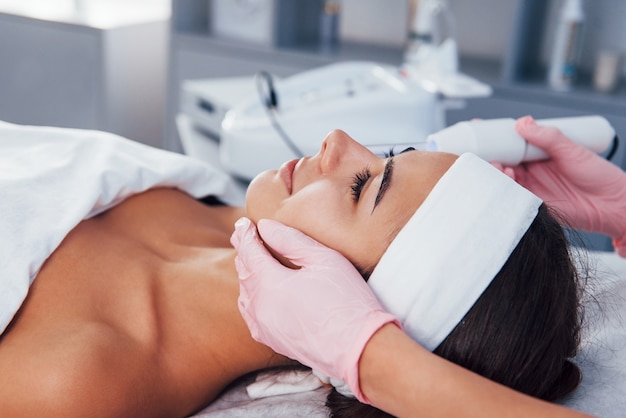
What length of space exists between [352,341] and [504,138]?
0.63 meters

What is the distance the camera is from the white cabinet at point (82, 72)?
2.70 m

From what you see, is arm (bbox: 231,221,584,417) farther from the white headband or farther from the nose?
the nose

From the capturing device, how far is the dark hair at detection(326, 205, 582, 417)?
90cm

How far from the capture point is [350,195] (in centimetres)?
106

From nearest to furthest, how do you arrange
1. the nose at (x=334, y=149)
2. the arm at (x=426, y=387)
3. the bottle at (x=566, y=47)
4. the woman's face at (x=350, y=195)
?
the arm at (x=426, y=387)
the woman's face at (x=350, y=195)
the nose at (x=334, y=149)
the bottle at (x=566, y=47)

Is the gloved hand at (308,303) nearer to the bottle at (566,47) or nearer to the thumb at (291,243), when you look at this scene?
the thumb at (291,243)

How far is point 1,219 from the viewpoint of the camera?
3.61 ft

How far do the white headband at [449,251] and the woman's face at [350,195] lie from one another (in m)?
0.05

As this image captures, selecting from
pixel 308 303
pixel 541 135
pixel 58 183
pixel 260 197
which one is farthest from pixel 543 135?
pixel 58 183

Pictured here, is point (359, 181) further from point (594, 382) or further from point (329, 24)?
point (329, 24)

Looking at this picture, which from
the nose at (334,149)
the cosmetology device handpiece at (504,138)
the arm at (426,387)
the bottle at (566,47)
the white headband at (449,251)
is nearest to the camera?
the arm at (426,387)

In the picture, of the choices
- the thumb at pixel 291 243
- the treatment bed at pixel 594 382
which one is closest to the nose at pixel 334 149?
the thumb at pixel 291 243

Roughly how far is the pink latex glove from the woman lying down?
0.35 meters

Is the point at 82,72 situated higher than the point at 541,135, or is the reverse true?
the point at 541,135
